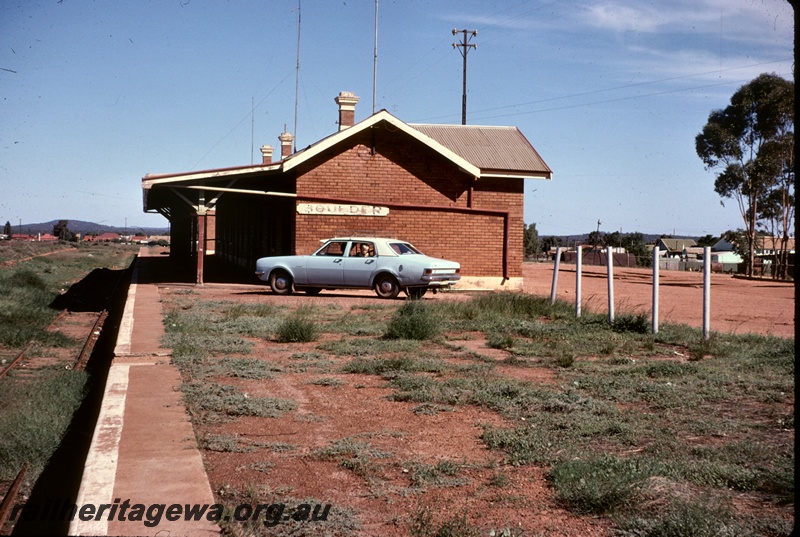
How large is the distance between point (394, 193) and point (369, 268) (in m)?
3.95

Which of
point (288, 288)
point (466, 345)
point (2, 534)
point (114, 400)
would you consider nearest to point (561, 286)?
point (288, 288)

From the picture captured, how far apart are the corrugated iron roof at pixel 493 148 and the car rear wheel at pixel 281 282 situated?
646cm

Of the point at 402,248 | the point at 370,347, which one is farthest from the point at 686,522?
the point at 402,248

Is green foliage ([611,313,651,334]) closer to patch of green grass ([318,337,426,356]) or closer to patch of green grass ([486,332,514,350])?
patch of green grass ([486,332,514,350])

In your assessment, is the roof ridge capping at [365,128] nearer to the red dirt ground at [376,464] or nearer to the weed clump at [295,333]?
the weed clump at [295,333]

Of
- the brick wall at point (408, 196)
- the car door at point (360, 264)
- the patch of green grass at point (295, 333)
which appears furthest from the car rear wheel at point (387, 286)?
the patch of green grass at point (295, 333)

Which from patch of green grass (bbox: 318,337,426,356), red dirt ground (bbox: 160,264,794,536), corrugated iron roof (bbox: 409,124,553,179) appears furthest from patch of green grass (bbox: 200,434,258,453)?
corrugated iron roof (bbox: 409,124,553,179)

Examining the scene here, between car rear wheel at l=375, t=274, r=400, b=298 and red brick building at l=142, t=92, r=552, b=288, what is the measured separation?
3.33 metres

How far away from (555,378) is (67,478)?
470cm

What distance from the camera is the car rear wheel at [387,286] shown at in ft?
56.7

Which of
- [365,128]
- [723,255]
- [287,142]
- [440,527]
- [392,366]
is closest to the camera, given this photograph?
[440,527]

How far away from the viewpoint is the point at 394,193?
20656mm

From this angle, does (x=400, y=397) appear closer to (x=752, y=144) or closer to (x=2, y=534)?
(x=2, y=534)

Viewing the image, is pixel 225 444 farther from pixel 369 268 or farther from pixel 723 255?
pixel 723 255
